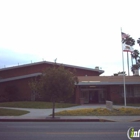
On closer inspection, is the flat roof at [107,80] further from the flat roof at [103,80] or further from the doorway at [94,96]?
the doorway at [94,96]

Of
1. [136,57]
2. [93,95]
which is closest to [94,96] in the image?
[93,95]

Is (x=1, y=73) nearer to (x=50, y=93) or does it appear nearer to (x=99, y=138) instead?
(x=50, y=93)

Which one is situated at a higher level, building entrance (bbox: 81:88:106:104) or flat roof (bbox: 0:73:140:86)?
flat roof (bbox: 0:73:140:86)

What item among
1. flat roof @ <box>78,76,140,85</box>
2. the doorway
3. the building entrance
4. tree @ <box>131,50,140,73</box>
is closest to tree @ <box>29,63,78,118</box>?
flat roof @ <box>78,76,140,85</box>

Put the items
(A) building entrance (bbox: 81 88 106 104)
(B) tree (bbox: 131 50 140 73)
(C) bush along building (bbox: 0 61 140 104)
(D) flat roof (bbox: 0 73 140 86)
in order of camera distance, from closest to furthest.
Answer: (D) flat roof (bbox: 0 73 140 86) < (C) bush along building (bbox: 0 61 140 104) < (A) building entrance (bbox: 81 88 106 104) < (B) tree (bbox: 131 50 140 73)

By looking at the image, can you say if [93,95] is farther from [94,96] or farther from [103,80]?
[103,80]

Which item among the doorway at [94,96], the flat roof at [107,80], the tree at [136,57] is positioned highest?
the tree at [136,57]

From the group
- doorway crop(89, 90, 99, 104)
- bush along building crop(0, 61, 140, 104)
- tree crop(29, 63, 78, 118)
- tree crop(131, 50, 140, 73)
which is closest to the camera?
tree crop(29, 63, 78, 118)

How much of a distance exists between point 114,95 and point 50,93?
2140 centimetres

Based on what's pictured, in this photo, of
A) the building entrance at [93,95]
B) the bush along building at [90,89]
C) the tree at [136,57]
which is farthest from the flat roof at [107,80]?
the tree at [136,57]

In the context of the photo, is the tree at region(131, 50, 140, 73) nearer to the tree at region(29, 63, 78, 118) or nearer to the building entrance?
the building entrance

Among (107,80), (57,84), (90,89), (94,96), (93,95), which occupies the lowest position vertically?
(94,96)

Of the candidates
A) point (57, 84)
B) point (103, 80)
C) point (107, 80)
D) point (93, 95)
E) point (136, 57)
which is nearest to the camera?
point (57, 84)

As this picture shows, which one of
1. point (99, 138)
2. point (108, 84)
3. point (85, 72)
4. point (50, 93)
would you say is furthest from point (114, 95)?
point (99, 138)
